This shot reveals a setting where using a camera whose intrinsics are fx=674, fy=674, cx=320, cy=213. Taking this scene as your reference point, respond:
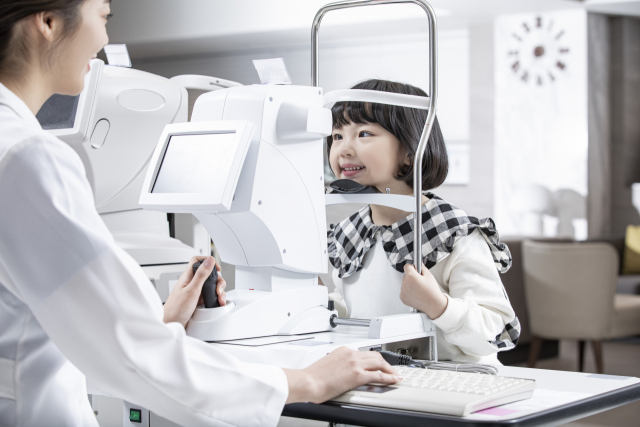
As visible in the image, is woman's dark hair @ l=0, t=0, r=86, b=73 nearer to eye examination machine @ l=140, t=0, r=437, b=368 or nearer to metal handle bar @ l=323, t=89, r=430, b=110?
eye examination machine @ l=140, t=0, r=437, b=368

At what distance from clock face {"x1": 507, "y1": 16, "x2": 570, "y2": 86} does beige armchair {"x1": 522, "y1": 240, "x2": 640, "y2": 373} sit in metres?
2.64

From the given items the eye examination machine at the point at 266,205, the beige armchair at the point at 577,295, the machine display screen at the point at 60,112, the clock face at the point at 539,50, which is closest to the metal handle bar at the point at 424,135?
the eye examination machine at the point at 266,205

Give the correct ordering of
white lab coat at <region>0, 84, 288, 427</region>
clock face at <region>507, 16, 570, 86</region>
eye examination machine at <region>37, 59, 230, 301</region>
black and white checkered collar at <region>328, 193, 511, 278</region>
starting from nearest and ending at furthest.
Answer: white lab coat at <region>0, 84, 288, 427</region> < black and white checkered collar at <region>328, 193, 511, 278</region> < eye examination machine at <region>37, 59, 230, 301</region> < clock face at <region>507, 16, 570, 86</region>

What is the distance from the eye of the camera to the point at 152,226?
1702mm

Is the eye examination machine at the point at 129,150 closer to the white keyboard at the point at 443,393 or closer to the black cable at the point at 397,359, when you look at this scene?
the black cable at the point at 397,359

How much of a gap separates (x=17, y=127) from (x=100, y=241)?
0.48 ft

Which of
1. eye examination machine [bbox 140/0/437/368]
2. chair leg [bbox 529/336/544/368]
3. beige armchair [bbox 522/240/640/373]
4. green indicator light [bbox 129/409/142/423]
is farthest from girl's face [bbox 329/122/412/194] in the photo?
chair leg [bbox 529/336/544/368]

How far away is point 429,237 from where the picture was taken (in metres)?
1.27

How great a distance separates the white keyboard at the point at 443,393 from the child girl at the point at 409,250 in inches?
10.9

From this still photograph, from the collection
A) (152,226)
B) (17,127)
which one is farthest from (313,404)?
(152,226)

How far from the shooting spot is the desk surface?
75 centimetres

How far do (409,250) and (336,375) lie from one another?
1.67ft

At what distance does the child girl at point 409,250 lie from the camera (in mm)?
1148

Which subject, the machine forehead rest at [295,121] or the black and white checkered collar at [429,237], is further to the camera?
the black and white checkered collar at [429,237]
